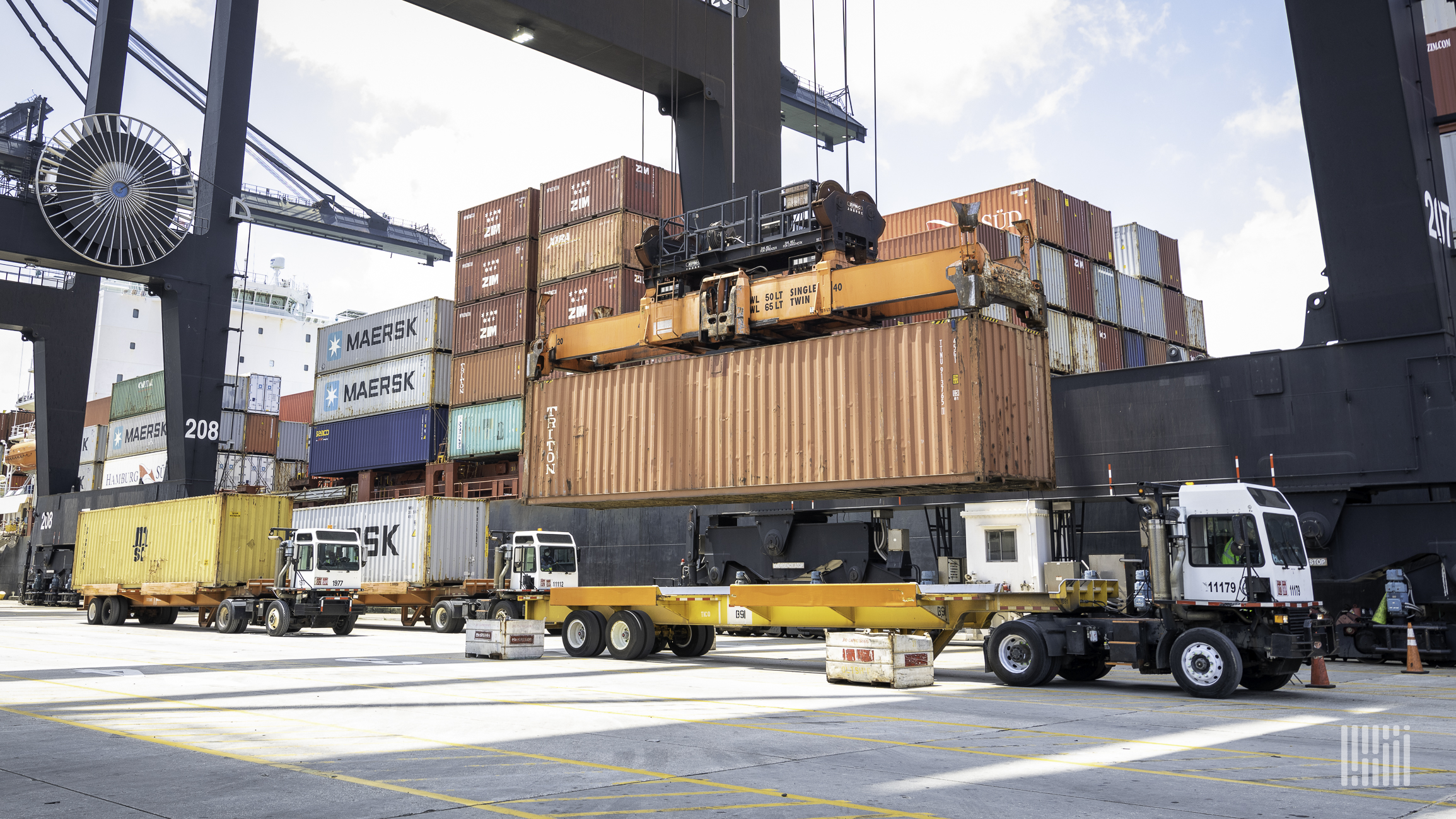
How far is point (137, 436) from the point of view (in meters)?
46.2

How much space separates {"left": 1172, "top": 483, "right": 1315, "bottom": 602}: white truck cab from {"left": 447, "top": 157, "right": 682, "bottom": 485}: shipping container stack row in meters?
19.8

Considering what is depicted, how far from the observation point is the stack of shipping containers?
3491cm

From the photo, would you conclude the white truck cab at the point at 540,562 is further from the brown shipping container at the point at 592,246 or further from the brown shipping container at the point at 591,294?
the brown shipping container at the point at 592,246

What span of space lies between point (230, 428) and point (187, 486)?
1313 cm

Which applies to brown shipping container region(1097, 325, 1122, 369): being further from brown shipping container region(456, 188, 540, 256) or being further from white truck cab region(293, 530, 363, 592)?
white truck cab region(293, 530, 363, 592)

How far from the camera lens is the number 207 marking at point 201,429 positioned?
3259 centimetres

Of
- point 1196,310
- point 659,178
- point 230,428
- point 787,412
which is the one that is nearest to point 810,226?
point 787,412

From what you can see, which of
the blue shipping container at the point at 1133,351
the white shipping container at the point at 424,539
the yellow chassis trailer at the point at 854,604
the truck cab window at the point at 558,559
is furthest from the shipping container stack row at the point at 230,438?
the blue shipping container at the point at 1133,351

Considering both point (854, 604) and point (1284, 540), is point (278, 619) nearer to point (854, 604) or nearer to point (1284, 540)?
point (854, 604)

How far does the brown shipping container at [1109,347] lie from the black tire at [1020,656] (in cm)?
1790

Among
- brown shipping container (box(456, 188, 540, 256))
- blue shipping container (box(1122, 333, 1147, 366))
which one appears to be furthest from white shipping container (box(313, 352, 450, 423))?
blue shipping container (box(1122, 333, 1147, 366))

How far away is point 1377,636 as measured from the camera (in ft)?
51.0

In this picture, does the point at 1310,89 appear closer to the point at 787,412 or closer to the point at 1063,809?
the point at 787,412

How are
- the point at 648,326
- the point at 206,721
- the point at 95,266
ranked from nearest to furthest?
the point at 206,721
the point at 648,326
the point at 95,266
